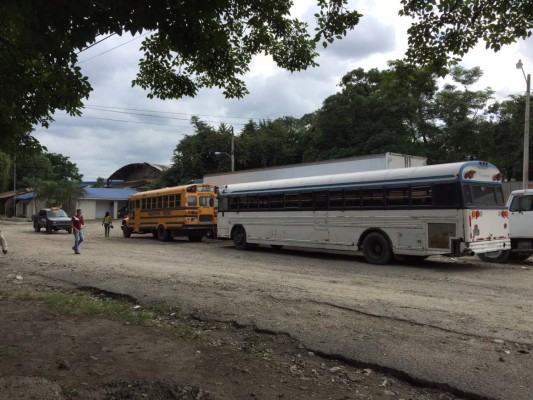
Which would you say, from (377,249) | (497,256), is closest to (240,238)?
(377,249)

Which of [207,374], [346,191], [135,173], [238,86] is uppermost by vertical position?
[135,173]

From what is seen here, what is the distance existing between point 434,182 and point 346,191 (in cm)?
307

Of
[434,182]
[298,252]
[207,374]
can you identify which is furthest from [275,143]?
[207,374]

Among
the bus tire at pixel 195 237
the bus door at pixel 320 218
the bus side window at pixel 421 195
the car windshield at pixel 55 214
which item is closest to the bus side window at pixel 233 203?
the bus tire at pixel 195 237

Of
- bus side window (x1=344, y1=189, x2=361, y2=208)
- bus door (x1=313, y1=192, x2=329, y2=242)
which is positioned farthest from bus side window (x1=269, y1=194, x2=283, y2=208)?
bus side window (x1=344, y1=189, x2=361, y2=208)

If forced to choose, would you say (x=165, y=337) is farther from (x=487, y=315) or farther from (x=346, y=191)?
(x=346, y=191)

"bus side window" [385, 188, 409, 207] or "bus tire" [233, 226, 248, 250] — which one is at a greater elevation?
"bus side window" [385, 188, 409, 207]

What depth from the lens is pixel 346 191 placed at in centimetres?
1514

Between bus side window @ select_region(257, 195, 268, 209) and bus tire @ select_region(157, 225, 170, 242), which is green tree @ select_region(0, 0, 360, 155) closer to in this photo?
bus side window @ select_region(257, 195, 268, 209)

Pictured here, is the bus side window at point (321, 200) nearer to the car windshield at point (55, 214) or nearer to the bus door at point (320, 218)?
the bus door at point (320, 218)

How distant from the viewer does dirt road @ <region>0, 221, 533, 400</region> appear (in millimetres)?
4961

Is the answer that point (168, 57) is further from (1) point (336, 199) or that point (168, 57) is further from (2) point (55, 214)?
(2) point (55, 214)

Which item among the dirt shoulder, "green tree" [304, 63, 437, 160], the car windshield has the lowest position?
the dirt shoulder

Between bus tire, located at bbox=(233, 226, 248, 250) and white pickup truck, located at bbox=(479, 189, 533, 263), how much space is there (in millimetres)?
8882
